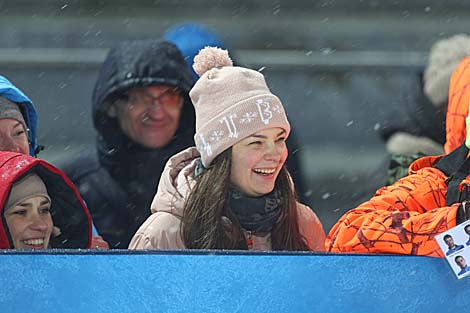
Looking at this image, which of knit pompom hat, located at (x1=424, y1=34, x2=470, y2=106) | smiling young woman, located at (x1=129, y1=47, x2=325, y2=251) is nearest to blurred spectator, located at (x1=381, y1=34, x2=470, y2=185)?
knit pompom hat, located at (x1=424, y1=34, x2=470, y2=106)

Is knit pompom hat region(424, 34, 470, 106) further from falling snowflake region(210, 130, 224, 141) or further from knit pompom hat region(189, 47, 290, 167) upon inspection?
falling snowflake region(210, 130, 224, 141)

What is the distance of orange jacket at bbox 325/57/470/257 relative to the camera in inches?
110

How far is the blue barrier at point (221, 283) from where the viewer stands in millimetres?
2609

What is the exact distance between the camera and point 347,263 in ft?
8.76

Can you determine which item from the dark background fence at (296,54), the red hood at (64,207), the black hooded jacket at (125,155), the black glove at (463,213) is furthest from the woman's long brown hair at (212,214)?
the dark background fence at (296,54)

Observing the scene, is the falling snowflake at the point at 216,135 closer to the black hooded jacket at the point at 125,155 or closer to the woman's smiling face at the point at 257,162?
the woman's smiling face at the point at 257,162

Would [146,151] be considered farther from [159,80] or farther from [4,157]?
[4,157]

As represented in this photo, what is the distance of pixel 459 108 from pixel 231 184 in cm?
62

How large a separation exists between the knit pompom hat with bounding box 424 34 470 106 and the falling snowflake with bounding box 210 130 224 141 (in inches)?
66.9

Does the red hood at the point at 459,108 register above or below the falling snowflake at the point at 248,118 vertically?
below

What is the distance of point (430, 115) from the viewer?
4.85m

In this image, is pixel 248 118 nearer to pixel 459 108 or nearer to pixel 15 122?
pixel 459 108

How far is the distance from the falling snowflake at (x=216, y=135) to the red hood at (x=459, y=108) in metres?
0.61

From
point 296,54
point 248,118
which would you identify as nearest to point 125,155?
point 248,118
